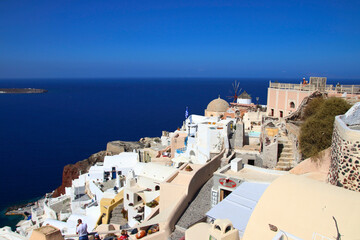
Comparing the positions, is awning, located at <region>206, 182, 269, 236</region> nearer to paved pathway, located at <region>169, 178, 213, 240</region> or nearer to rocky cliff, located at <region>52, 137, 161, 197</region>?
paved pathway, located at <region>169, 178, 213, 240</region>

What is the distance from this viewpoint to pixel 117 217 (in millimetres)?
18875

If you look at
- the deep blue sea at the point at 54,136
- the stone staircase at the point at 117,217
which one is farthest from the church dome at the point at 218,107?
the deep blue sea at the point at 54,136

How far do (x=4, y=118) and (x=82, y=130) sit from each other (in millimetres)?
35943

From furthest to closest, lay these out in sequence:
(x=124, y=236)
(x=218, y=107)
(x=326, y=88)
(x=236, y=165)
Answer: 1. (x=218, y=107)
2. (x=326, y=88)
3. (x=236, y=165)
4. (x=124, y=236)

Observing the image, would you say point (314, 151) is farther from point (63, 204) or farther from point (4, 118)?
point (4, 118)

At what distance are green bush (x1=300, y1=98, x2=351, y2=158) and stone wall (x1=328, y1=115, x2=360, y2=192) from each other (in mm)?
4433

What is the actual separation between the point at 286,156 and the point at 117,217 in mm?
12000

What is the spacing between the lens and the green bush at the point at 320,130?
13.3 metres

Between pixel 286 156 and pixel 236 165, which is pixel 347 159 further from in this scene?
pixel 286 156

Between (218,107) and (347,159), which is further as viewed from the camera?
(218,107)

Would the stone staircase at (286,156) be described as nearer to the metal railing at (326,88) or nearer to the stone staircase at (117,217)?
the metal railing at (326,88)

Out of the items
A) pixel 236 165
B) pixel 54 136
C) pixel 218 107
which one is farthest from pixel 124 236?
pixel 54 136

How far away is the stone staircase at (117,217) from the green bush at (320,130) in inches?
484

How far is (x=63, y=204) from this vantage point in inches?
1081
